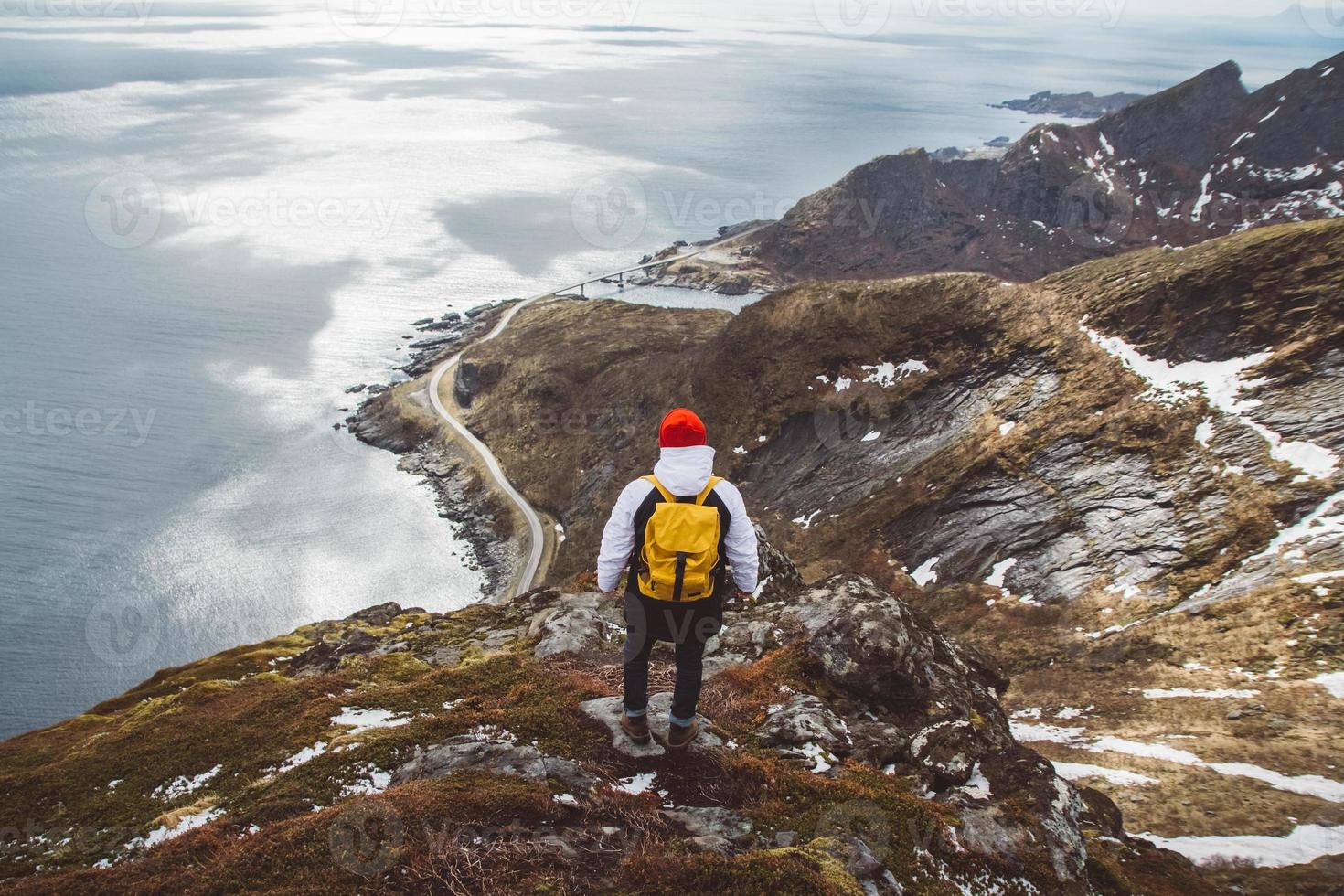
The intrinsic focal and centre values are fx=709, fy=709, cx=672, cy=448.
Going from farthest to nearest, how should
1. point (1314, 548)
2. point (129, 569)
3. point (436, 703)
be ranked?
point (129, 569)
point (1314, 548)
point (436, 703)

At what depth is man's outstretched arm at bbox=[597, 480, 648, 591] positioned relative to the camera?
29.6ft

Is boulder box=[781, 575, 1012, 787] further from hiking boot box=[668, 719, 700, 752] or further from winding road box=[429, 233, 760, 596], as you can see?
winding road box=[429, 233, 760, 596]

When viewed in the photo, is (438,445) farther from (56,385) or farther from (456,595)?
(56,385)

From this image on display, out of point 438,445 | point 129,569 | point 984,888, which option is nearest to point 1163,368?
point 984,888

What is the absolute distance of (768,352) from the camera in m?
75.6

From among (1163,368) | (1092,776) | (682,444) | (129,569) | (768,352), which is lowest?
(129,569)

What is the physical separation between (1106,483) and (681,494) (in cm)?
4231

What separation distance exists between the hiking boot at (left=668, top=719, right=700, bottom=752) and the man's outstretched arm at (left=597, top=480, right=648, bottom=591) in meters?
2.64

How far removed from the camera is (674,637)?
364 inches

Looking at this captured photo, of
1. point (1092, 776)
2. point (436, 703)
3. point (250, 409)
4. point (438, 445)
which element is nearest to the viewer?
point (436, 703)

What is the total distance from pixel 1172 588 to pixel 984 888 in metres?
30.5

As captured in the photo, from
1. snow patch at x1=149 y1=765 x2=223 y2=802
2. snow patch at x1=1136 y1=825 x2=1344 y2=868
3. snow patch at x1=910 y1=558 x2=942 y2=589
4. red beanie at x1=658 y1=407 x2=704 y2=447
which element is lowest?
snow patch at x1=910 y1=558 x2=942 y2=589

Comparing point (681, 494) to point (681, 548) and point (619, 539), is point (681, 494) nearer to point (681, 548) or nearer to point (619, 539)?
point (681, 548)

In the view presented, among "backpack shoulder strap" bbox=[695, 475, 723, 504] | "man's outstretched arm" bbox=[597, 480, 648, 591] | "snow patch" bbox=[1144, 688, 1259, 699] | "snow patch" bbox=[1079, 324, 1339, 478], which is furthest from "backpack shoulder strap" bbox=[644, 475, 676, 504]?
"snow patch" bbox=[1079, 324, 1339, 478]
